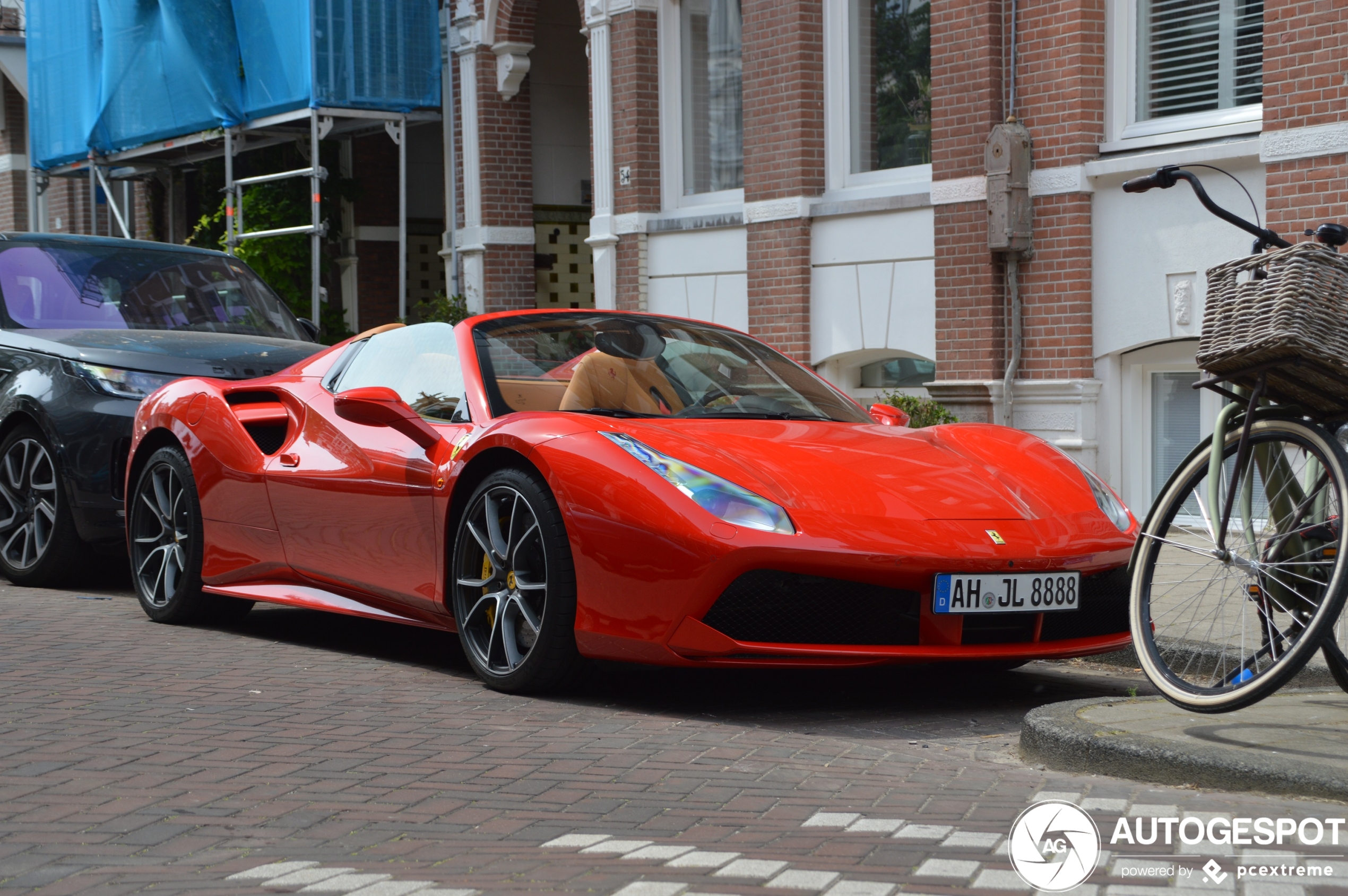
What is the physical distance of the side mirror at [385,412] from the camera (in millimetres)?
5996

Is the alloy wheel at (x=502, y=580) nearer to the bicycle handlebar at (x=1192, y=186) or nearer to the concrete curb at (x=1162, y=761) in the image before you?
the concrete curb at (x=1162, y=761)

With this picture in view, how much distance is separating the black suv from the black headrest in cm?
310

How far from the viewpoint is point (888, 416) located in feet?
21.5

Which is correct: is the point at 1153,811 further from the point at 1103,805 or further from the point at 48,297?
the point at 48,297

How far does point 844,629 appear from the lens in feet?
16.4

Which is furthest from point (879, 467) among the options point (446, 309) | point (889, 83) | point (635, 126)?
point (446, 309)

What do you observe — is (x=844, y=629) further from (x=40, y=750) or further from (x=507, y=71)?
(x=507, y=71)

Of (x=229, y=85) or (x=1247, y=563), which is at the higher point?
(x=229, y=85)

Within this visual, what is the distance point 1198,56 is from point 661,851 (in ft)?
29.9

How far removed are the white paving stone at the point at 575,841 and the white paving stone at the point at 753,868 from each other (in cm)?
36

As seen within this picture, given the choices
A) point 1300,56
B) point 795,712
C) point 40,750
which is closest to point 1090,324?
point 1300,56

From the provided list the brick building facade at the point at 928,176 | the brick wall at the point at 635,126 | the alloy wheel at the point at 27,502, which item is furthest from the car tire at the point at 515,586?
the brick wall at the point at 635,126

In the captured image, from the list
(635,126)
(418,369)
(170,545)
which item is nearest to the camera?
(418,369)

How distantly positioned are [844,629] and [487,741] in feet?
3.66
